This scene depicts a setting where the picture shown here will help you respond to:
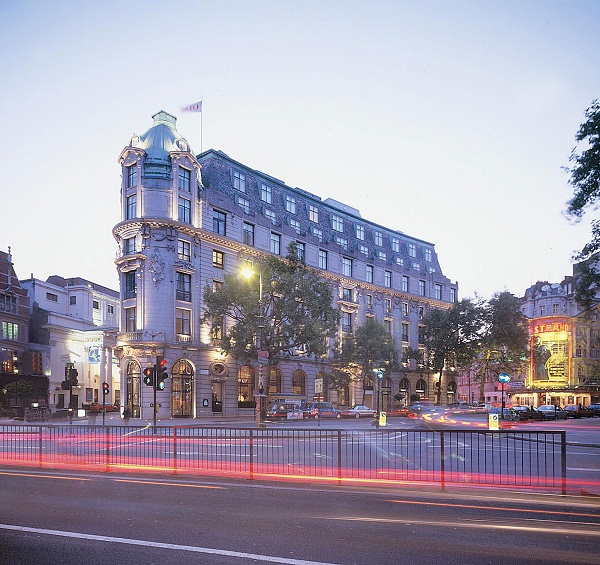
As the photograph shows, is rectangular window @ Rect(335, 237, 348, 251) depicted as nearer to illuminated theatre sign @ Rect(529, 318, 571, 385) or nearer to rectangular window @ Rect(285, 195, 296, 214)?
rectangular window @ Rect(285, 195, 296, 214)

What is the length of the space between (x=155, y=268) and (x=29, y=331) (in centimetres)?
2726

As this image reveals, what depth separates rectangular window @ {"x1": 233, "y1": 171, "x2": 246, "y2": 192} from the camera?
190 feet

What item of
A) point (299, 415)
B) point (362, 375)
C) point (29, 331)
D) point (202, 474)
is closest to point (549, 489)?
point (202, 474)

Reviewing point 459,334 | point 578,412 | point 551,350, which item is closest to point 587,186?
point 578,412

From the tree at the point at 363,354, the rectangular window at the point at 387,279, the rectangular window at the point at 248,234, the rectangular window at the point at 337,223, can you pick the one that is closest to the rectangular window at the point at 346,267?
the rectangular window at the point at 337,223

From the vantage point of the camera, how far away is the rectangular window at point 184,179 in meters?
51.8

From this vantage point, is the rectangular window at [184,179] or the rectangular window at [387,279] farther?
the rectangular window at [387,279]

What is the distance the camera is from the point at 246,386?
187 feet

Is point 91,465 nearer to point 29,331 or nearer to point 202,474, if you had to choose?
point 202,474

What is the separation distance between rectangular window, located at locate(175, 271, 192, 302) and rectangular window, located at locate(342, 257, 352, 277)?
22922 millimetres

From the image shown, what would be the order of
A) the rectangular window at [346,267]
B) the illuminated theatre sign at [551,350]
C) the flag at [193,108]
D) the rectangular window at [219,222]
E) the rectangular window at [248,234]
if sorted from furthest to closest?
1. the illuminated theatre sign at [551,350]
2. the rectangular window at [346,267]
3. the rectangular window at [248,234]
4. the rectangular window at [219,222]
5. the flag at [193,108]

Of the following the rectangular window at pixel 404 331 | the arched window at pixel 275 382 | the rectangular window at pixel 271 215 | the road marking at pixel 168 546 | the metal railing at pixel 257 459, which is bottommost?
the arched window at pixel 275 382

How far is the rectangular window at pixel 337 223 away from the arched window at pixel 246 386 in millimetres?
21723

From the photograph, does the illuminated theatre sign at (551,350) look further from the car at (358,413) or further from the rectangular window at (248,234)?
the rectangular window at (248,234)
